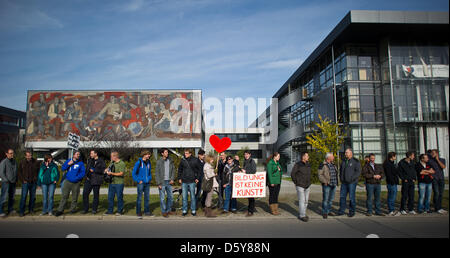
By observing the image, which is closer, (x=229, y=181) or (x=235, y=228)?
(x=235, y=228)

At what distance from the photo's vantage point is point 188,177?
8664 mm

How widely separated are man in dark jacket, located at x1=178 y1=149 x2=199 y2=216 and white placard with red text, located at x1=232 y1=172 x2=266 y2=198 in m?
1.36

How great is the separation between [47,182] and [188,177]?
4690 mm

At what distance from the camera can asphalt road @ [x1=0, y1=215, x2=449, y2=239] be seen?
622 centimetres

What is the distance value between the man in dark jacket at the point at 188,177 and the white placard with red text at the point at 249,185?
4.48ft

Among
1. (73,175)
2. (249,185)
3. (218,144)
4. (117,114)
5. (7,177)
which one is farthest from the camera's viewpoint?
Result: (117,114)

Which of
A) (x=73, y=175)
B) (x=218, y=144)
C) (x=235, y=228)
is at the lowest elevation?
(x=235, y=228)

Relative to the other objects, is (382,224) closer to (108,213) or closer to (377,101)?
(108,213)

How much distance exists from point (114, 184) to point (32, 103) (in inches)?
1858

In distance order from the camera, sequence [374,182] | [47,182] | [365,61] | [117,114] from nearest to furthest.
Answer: [374,182], [47,182], [365,61], [117,114]

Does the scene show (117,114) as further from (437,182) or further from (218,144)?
(437,182)

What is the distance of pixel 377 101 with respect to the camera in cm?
2423

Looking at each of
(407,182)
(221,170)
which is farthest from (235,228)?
(407,182)

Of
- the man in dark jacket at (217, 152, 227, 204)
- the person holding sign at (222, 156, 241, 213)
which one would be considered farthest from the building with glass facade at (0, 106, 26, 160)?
the person holding sign at (222, 156, 241, 213)
